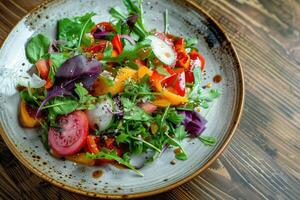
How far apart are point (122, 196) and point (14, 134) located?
20.1 inches

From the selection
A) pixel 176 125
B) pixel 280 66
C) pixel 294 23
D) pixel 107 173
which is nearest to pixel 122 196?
pixel 107 173

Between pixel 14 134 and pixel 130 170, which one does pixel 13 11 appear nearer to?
pixel 14 134

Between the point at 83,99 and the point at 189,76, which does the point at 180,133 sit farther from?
the point at 83,99

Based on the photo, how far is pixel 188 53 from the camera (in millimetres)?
2135

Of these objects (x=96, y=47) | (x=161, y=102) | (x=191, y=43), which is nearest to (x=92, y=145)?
(x=161, y=102)

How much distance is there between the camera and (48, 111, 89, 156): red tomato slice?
5.92 ft

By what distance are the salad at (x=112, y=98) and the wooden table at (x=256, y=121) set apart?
0.23 metres

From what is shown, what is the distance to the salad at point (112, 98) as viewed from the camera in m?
1.83

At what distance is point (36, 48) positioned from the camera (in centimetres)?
206

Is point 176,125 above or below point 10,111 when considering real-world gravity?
above

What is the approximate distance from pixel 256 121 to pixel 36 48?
1.07 m

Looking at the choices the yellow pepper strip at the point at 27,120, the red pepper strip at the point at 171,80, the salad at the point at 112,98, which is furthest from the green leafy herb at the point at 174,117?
the yellow pepper strip at the point at 27,120

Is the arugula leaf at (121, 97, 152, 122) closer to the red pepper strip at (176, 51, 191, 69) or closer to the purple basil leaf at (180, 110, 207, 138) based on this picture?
the purple basil leaf at (180, 110, 207, 138)

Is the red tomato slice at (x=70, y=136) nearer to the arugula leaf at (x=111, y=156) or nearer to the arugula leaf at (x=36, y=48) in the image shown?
the arugula leaf at (x=111, y=156)
